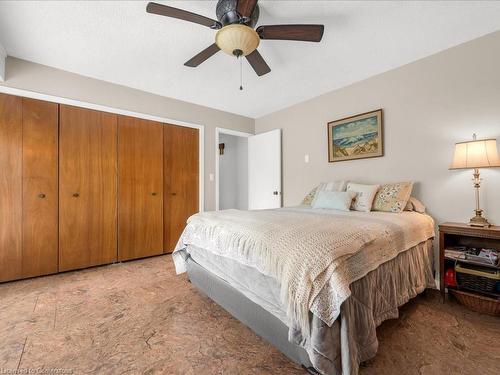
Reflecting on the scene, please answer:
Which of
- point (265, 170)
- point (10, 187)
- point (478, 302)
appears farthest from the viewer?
point (265, 170)

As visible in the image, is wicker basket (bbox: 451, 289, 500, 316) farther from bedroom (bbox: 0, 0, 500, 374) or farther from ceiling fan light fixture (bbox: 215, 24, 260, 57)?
ceiling fan light fixture (bbox: 215, 24, 260, 57)

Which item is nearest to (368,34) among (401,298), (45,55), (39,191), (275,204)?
(401,298)

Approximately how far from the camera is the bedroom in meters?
1.36

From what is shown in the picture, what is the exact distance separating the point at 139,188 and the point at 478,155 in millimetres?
3689

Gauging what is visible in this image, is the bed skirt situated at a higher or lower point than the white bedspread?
lower

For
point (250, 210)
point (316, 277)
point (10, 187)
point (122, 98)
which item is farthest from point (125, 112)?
point (316, 277)

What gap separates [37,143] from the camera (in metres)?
2.62

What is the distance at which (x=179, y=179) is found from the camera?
368 centimetres

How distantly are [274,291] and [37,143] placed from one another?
299 cm

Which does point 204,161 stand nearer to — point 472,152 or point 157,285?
point 157,285

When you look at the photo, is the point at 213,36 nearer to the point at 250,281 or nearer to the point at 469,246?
the point at 250,281

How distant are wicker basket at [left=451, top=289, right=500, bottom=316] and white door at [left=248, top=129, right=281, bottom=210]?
8.29ft

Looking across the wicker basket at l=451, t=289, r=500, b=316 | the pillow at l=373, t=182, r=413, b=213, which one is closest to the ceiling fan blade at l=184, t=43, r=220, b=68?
the pillow at l=373, t=182, r=413, b=213

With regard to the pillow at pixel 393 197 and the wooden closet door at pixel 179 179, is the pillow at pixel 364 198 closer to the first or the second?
the pillow at pixel 393 197
